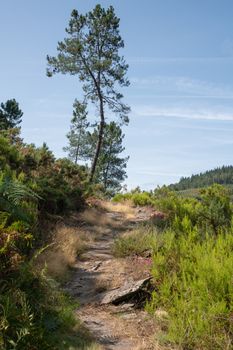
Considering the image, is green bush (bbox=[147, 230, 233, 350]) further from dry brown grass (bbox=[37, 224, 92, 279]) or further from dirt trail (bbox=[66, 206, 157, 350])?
dry brown grass (bbox=[37, 224, 92, 279])

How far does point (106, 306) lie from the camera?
596 centimetres

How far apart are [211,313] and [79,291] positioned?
2.72 meters

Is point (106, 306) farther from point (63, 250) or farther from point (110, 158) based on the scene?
point (110, 158)

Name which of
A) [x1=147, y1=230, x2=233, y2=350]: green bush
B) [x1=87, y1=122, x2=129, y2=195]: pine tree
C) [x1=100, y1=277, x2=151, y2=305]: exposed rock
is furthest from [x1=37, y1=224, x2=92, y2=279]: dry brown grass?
[x1=87, y1=122, x2=129, y2=195]: pine tree

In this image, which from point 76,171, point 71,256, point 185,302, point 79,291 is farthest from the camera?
point 76,171

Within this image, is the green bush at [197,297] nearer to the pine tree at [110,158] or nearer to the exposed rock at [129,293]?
the exposed rock at [129,293]

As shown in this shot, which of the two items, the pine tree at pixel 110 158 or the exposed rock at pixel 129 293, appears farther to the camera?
the pine tree at pixel 110 158

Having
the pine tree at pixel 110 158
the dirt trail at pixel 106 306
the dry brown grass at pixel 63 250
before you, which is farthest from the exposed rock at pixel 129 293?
the pine tree at pixel 110 158

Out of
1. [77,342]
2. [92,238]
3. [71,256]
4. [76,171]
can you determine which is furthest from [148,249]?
[76,171]

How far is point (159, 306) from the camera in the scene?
18.1 ft

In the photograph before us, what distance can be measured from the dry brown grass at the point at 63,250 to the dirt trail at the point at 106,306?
0.56ft

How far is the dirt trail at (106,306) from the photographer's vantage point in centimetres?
486

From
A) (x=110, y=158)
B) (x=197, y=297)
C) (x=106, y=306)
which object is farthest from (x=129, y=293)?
(x=110, y=158)

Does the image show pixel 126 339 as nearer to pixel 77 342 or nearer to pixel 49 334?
pixel 77 342
